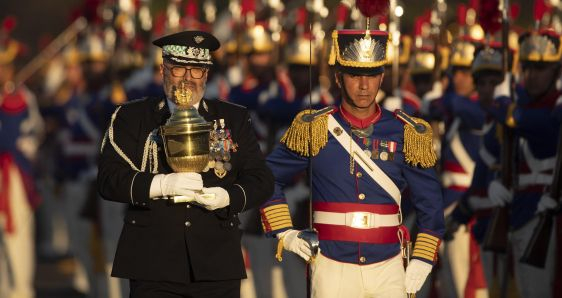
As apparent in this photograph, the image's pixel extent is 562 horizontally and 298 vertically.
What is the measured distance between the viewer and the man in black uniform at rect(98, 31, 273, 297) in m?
8.80

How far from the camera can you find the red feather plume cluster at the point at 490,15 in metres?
13.5

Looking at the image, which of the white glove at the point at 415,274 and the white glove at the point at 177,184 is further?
the white glove at the point at 415,274

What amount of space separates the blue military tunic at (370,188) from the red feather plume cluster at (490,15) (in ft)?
13.2

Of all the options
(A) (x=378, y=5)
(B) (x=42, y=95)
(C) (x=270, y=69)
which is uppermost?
(A) (x=378, y=5)

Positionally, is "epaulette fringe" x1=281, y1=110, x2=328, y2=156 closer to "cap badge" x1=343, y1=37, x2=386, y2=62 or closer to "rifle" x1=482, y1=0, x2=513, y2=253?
"cap badge" x1=343, y1=37, x2=386, y2=62

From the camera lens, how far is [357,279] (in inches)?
372

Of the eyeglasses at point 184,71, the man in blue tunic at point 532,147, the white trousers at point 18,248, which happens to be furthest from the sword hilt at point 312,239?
the white trousers at point 18,248

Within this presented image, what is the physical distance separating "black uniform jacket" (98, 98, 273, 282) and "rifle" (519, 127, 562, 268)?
315cm

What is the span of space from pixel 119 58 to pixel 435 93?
16.2 ft

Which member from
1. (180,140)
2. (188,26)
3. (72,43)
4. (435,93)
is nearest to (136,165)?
(180,140)

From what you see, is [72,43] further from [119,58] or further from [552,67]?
[552,67]

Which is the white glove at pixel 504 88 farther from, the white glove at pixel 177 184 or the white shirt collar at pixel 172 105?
the white glove at pixel 177 184

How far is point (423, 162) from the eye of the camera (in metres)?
9.52

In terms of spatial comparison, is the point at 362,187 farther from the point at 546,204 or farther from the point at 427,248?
the point at 546,204
